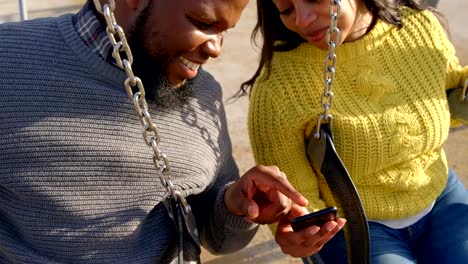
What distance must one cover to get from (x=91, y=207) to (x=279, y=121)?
22.6 inches

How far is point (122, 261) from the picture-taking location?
57.2 inches

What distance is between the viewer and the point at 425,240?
1.73 m

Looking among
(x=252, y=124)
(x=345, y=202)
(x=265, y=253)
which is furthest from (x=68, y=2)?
(x=345, y=202)

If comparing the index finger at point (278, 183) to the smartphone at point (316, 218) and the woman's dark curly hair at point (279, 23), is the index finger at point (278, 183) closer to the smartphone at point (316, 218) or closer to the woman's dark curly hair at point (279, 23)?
the smartphone at point (316, 218)

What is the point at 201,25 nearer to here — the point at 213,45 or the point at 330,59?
the point at 213,45

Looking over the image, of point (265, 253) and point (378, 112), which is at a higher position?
point (378, 112)

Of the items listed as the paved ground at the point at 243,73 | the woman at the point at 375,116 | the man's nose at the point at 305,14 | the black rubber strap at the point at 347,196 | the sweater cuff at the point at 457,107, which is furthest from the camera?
the paved ground at the point at 243,73

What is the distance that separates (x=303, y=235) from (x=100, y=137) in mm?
520

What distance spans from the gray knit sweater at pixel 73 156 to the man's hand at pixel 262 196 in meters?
0.13

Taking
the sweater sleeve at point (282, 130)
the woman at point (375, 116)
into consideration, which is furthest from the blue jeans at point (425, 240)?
the sweater sleeve at point (282, 130)

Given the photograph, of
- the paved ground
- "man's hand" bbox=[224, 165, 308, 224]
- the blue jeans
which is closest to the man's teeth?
"man's hand" bbox=[224, 165, 308, 224]

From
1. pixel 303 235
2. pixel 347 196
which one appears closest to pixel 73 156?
pixel 303 235

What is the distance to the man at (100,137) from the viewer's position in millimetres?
1286

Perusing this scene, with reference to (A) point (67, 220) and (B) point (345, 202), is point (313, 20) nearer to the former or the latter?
(B) point (345, 202)
